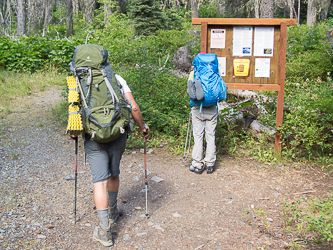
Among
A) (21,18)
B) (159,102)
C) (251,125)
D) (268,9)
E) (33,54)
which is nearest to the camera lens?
(251,125)

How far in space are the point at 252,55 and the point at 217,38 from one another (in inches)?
28.3

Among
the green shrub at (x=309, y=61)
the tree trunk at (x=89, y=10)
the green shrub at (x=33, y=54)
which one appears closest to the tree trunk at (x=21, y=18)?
the tree trunk at (x=89, y=10)

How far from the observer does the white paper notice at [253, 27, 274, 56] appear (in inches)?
224

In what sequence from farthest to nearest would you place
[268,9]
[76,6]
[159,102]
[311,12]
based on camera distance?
[311,12]
[76,6]
[268,9]
[159,102]

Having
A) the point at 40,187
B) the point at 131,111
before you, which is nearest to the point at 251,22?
the point at 131,111

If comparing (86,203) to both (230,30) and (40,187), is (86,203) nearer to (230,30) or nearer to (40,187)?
(40,187)

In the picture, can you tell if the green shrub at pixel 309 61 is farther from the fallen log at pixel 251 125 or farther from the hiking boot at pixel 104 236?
the hiking boot at pixel 104 236

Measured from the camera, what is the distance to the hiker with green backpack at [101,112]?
3.12 m

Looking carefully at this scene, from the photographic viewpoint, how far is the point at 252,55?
5.76m

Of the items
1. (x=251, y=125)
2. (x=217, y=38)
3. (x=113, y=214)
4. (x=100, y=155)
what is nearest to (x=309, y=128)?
(x=251, y=125)

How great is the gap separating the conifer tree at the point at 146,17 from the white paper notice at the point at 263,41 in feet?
41.8

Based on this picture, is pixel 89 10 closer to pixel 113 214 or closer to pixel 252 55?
pixel 252 55

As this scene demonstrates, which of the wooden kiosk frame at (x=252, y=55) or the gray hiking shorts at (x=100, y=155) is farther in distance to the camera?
the wooden kiosk frame at (x=252, y=55)

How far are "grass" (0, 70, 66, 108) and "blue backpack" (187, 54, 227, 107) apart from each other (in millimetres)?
6094
